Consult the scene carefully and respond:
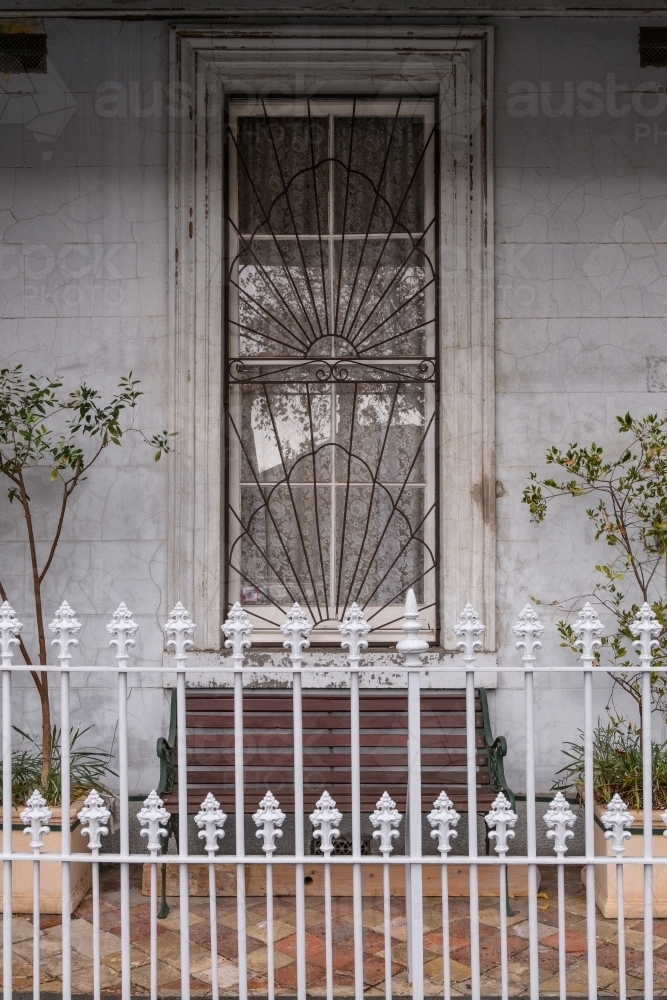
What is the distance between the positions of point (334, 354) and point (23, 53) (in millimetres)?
2022

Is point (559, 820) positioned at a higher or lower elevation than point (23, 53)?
lower

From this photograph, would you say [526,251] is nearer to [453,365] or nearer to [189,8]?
[453,365]

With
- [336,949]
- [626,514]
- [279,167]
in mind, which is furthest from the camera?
[279,167]

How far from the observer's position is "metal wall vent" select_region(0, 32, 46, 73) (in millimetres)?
4723

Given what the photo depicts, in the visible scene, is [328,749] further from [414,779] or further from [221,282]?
[221,282]

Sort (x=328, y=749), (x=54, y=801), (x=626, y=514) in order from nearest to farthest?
(x=54, y=801) → (x=328, y=749) → (x=626, y=514)

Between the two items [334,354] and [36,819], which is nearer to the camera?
[36,819]

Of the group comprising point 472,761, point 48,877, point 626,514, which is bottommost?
point 48,877

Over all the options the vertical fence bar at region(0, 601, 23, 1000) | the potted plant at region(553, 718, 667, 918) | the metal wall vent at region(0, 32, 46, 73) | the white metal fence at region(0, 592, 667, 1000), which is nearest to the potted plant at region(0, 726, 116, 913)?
the vertical fence bar at region(0, 601, 23, 1000)

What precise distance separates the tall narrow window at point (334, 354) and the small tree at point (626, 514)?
0.64 metres

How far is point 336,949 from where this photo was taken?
141 inches

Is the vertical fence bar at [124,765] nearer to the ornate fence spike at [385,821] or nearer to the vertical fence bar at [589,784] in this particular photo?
the ornate fence spike at [385,821]

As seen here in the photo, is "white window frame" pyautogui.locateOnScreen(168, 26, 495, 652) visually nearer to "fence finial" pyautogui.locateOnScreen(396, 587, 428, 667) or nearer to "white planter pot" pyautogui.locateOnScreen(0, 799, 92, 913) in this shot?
"white planter pot" pyautogui.locateOnScreen(0, 799, 92, 913)

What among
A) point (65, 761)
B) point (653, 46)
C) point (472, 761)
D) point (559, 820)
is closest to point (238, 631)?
point (65, 761)
